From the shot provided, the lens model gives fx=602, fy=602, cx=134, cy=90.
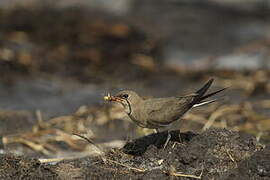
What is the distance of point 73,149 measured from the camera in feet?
20.6

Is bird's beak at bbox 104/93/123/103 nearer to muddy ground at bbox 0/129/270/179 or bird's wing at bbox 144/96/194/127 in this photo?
bird's wing at bbox 144/96/194/127

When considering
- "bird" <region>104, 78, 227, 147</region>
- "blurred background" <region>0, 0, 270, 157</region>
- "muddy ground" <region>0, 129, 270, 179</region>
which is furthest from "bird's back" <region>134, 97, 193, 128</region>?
"blurred background" <region>0, 0, 270, 157</region>

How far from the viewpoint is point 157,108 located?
14.8 feet

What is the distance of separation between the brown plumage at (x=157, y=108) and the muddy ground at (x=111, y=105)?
18 centimetres

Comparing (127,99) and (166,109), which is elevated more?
(127,99)

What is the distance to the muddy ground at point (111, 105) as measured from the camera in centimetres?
422

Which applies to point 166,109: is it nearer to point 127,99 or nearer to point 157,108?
point 157,108

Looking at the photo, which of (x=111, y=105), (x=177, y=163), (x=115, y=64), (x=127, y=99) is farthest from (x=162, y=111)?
(x=115, y=64)

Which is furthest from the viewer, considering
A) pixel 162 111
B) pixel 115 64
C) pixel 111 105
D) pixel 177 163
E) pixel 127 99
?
pixel 115 64

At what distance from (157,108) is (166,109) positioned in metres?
0.07

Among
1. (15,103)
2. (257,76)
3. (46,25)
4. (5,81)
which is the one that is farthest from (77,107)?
(46,25)

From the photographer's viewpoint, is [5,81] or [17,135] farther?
[5,81]

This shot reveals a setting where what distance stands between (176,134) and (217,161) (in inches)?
21.8

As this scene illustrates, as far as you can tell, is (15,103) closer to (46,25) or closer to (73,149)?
A: (73,149)
